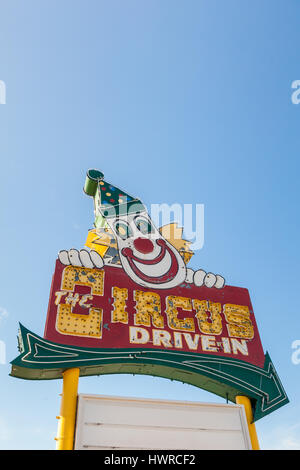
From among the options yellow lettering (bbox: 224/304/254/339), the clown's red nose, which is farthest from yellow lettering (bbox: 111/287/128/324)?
yellow lettering (bbox: 224/304/254/339)

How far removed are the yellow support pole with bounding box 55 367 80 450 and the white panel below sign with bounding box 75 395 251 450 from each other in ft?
0.46

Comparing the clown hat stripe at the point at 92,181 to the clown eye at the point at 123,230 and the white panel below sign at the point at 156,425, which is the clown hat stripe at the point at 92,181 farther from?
the white panel below sign at the point at 156,425

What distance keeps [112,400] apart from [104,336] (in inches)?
65.8

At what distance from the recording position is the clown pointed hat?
13992 mm

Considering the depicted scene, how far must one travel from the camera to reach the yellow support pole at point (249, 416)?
916 cm

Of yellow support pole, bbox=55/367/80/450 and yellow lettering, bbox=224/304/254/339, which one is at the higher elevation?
yellow lettering, bbox=224/304/254/339

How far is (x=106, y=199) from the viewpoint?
1438cm

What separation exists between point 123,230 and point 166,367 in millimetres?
5163

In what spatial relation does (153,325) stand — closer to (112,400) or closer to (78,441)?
(112,400)

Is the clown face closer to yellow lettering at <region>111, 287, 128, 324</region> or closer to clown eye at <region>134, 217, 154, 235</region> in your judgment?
clown eye at <region>134, 217, 154, 235</region>

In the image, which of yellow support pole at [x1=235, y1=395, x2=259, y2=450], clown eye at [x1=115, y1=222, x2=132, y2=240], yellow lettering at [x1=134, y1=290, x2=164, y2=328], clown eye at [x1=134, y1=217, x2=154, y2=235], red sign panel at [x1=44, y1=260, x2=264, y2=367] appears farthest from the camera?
clown eye at [x1=134, y1=217, x2=154, y2=235]

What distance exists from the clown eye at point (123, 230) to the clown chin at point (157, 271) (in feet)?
3.18

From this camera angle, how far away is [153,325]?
34.8 ft
